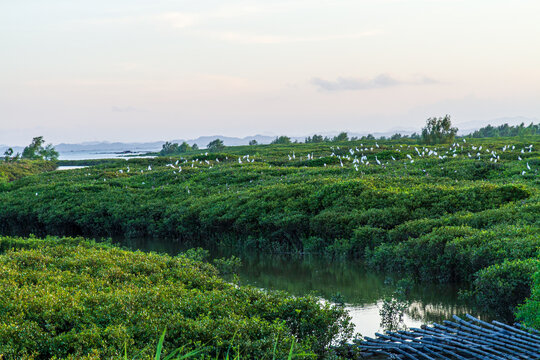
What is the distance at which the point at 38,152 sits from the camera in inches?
3866

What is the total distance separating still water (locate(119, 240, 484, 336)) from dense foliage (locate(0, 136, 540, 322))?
2.55ft

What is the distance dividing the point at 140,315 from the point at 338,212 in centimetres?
1445

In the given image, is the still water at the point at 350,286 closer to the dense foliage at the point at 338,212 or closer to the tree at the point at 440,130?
the dense foliage at the point at 338,212

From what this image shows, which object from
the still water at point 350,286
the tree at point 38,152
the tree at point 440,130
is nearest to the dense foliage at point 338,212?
the still water at point 350,286

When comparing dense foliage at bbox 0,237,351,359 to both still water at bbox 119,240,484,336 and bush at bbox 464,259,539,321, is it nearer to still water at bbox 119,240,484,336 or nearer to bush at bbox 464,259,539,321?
still water at bbox 119,240,484,336

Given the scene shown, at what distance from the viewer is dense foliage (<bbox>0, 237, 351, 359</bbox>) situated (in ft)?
28.6

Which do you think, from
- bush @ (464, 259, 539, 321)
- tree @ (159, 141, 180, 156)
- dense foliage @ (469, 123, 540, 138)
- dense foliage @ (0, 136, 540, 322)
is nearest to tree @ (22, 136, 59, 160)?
tree @ (159, 141, 180, 156)

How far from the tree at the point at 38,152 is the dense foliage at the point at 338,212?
59.9 metres

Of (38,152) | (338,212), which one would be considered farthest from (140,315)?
(38,152)

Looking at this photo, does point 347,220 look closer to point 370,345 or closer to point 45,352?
point 370,345

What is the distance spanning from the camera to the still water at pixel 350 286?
1441 cm

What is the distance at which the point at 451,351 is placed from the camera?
32.2 feet

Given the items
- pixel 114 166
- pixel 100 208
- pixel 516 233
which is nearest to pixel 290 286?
pixel 516 233

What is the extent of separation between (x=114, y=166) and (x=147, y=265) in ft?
154
